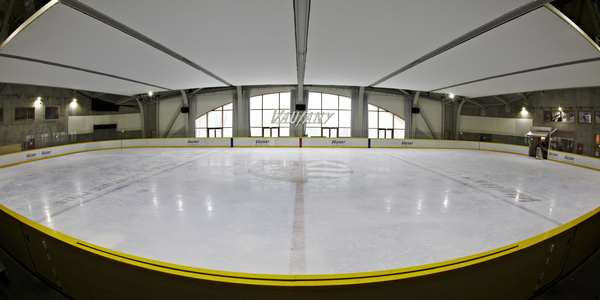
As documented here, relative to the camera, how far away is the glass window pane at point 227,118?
2428 cm

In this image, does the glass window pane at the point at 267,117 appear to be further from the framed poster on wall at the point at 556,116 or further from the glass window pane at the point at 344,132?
the framed poster on wall at the point at 556,116

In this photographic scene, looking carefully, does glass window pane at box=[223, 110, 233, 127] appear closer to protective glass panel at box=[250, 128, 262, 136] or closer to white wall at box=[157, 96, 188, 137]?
protective glass panel at box=[250, 128, 262, 136]

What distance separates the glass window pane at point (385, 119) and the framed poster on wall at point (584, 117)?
1245cm

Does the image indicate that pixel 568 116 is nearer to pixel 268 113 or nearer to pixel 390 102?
pixel 390 102

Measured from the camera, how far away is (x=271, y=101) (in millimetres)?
23938

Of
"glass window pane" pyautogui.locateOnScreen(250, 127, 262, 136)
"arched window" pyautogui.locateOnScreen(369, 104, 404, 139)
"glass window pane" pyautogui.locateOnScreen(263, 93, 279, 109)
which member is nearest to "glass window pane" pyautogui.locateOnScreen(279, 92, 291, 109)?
"glass window pane" pyautogui.locateOnScreen(263, 93, 279, 109)

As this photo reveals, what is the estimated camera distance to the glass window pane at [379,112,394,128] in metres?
24.5

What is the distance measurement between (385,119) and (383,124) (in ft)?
1.67

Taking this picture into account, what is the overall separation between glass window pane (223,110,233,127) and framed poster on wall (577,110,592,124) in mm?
26296

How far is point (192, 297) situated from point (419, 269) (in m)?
1.91

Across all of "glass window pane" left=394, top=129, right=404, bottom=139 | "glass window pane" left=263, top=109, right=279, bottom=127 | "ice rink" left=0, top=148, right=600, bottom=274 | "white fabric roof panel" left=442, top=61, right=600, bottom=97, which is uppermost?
"white fabric roof panel" left=442, top=61, right=600, bottom=97

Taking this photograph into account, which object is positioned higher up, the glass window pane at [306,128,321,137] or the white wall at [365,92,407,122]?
the white wall at [365,92,407,122]

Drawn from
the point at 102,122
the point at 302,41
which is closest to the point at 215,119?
the point at 102,122

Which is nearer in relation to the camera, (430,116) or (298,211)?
(298,211)
